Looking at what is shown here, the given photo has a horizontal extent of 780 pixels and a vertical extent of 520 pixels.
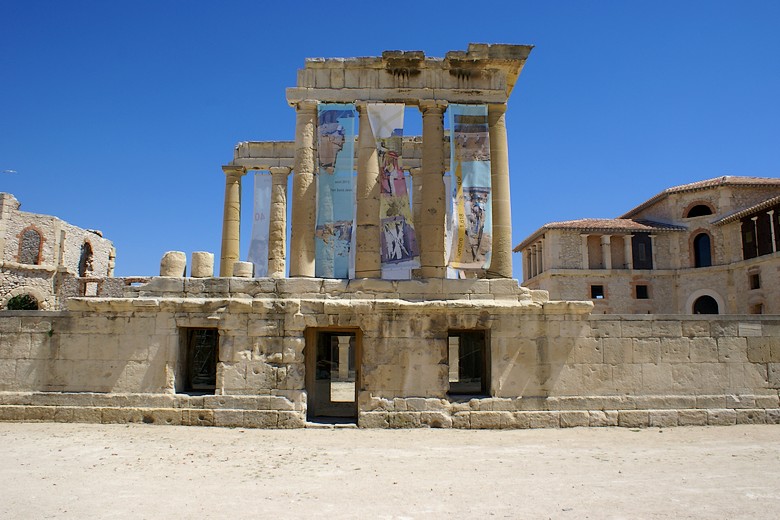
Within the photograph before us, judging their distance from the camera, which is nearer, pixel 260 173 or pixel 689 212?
pixel 260 173

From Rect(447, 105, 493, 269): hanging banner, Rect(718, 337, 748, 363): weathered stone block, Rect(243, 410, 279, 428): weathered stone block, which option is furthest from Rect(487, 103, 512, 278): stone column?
Rect(243, 410, 279, 428): weathered stone block

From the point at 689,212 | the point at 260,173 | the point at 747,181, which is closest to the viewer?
the point at 260,173

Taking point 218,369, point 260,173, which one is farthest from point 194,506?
point 260,173

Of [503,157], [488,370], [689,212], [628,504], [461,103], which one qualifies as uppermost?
[689,212]

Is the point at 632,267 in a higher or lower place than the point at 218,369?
higher

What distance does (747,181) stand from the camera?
3912 centimetres

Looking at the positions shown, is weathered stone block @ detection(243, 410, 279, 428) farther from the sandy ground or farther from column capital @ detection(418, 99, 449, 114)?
column capital @ detection(418, 99, 449, 114)

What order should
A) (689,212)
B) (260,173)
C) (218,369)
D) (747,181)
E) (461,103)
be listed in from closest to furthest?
(218,369), (461,103), (260,173), (747,181), (689,212)

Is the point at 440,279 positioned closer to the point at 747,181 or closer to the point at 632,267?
the point at 632,267

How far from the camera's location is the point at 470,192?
1459cm

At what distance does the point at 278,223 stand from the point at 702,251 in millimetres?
31899

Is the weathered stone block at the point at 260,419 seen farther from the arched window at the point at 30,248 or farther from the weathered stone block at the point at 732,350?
the arched window at the point at 30,248

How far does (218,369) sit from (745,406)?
11.8 metres

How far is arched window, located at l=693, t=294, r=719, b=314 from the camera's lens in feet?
128
